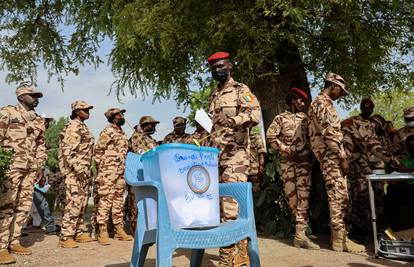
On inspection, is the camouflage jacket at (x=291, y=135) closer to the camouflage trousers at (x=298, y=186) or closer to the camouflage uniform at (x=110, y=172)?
the camouflage trousers at (x=298, y=186)

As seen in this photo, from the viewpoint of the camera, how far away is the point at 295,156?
552 centimetres

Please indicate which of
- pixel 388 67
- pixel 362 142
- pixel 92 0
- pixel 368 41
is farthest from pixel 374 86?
pixel 92 0

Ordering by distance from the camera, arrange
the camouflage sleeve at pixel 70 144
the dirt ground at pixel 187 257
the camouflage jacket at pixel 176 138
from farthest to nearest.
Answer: the camouflage jacket at pixel 176 138 < the camouflage sleeve at pixel 70 144 < the dirt ground at pixel 187 257

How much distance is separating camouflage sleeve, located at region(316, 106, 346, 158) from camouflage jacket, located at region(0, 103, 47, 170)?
386cm

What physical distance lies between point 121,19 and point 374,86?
507cm

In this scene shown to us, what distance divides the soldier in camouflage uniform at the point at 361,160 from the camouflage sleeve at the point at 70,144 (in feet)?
13.4

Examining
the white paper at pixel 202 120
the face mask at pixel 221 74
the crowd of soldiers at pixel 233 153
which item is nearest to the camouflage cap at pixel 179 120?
the crowd of soldiers at pixel 233 153

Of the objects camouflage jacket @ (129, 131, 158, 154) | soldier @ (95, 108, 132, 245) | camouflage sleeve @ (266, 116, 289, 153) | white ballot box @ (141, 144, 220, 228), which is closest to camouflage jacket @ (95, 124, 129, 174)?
soldier @ (95, 108, 132, 245)

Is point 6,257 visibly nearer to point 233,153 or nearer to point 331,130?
point 233,153

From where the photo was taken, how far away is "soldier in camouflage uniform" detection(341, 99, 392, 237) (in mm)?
5926

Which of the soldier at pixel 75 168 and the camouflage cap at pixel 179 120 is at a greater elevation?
the camouflage cap at pixel 179 120

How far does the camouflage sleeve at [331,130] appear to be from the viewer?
489cm

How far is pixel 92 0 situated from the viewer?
9.20m

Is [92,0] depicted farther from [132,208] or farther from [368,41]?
[368,41]
